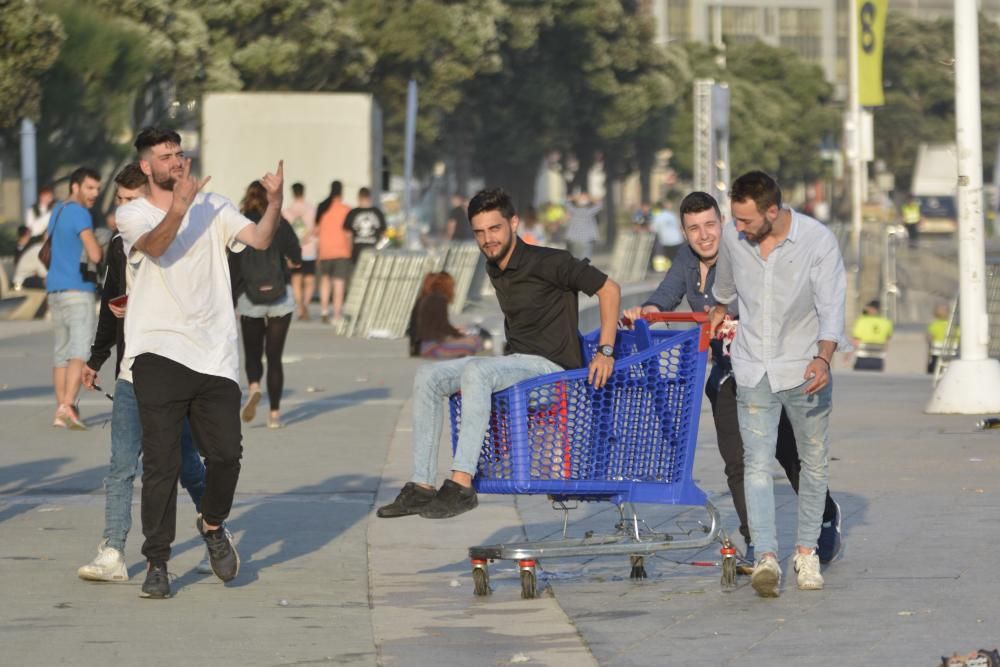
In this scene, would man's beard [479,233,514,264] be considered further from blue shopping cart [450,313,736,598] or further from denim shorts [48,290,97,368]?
denim shorts [48,290,97,368]

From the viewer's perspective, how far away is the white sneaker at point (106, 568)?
821 cm

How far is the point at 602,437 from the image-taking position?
7629mm

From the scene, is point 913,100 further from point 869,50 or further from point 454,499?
point 454,499

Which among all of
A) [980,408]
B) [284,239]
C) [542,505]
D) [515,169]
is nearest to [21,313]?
[284,239]

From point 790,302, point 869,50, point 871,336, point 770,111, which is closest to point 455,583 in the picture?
point 790,302

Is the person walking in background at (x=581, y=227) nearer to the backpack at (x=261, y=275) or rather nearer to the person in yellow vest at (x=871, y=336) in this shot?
the person in yellow vest at (x=871, y=336)

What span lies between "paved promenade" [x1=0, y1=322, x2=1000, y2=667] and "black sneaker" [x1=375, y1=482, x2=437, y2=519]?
0.36 meters

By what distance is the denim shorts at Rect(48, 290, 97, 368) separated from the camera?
13.6 m

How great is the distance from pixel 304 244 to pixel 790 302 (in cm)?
1966

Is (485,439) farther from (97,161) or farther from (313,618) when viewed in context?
(97,161)

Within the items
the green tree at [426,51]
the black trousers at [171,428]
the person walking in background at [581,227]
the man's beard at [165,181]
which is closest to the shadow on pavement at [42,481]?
the black trousers at [171,428]

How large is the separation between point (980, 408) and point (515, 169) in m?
49.7

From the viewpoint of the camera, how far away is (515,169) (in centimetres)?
6362

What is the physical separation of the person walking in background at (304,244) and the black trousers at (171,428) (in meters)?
18.6
